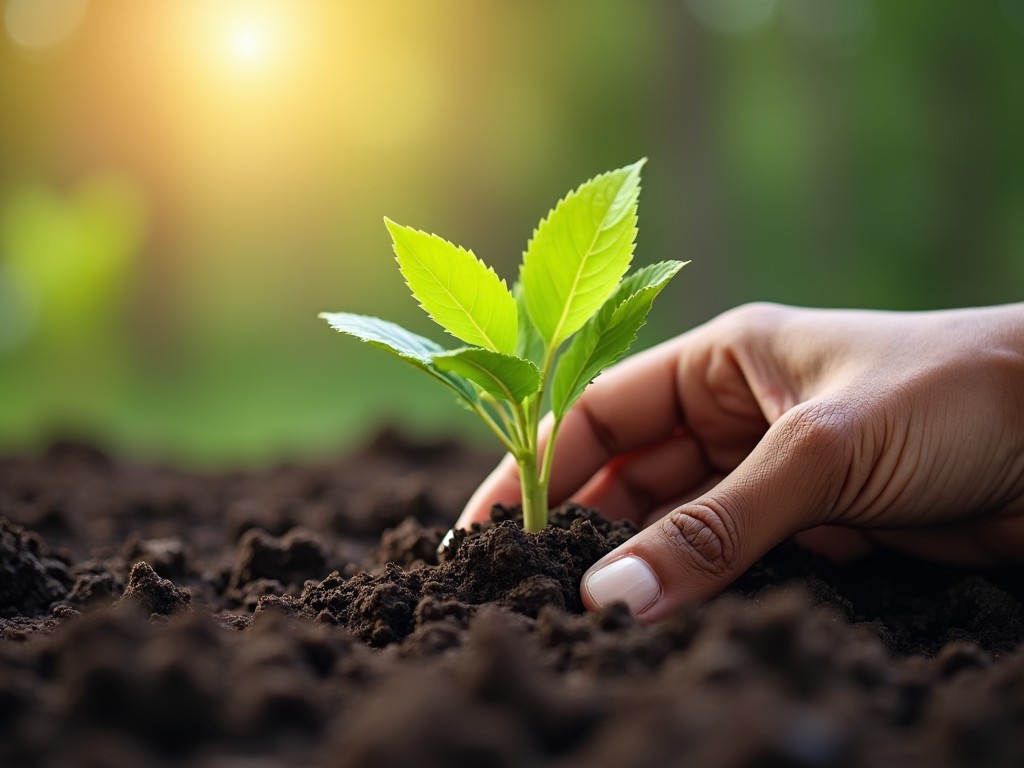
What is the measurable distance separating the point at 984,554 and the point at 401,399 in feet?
10.6

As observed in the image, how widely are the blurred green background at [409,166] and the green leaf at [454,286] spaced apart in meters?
2.88

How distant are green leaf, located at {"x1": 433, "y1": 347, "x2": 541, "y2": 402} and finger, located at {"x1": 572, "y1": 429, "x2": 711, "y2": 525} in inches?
24.3

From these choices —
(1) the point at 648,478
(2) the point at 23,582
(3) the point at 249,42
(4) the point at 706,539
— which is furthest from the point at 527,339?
(3) the point at 249,42

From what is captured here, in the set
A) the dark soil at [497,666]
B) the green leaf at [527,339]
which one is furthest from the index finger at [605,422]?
the green leaf at [527,339]

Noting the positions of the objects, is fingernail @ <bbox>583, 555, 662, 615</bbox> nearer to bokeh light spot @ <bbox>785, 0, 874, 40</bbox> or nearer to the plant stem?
the plant stem

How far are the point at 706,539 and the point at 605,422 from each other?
0.58 metres

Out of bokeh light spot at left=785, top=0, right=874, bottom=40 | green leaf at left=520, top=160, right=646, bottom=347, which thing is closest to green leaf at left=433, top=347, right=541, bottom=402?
green leaf at left=520, top=160, right=646, bottom=347

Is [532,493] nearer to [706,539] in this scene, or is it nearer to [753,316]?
[706,539]

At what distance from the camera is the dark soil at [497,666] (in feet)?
2.05

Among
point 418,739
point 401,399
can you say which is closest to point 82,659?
point 418,739

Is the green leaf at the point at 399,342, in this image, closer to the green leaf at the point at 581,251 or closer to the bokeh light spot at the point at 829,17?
the green leaf at the point at 581,251

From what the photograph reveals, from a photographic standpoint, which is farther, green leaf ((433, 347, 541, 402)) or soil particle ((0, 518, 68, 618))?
soil particle ((0, 518, 68, 618))

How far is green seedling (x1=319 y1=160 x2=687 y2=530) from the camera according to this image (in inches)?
42.6

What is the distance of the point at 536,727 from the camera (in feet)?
2.20
